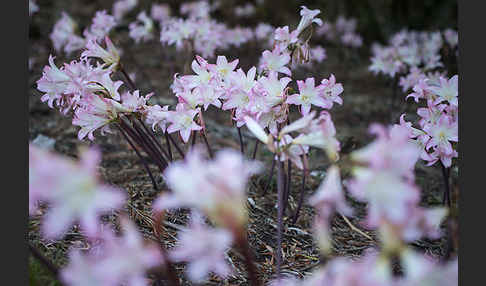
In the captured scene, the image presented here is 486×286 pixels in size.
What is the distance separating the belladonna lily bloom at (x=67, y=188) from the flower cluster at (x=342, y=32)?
4609mm

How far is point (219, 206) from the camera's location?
1051 mm

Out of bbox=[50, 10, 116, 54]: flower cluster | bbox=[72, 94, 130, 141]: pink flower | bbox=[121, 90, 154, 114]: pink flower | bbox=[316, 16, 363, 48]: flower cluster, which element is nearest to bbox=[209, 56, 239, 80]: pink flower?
bbox=[121, 90, 154, 114]: pink flower

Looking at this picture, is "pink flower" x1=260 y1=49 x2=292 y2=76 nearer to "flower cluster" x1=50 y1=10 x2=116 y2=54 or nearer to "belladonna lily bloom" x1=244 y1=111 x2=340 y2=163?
"belladonna lily bloom" x1=244 y1=111 x2=340 y2=163

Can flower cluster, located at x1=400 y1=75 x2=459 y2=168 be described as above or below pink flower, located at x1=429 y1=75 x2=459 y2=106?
below

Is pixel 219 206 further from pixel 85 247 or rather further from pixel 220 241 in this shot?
pixel 85 247

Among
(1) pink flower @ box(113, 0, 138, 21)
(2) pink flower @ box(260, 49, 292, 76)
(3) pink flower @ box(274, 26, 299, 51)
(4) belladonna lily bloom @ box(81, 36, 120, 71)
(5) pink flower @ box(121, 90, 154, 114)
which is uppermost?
(1) pink flower @ box(113, 0, 138, 21)

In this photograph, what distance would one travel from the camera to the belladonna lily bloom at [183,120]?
1779mm

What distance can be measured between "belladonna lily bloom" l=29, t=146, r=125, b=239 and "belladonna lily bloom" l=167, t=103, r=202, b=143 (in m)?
0.76

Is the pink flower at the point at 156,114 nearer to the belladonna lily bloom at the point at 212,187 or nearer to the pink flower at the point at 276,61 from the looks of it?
the pink flower at the point at 276,61

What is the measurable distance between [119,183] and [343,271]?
1.88 metres

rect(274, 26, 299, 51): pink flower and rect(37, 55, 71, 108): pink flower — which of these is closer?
rect(37, 55, 71, 108): pink flower

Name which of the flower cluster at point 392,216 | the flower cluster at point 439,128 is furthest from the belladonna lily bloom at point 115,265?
the flower cluster at point 439,128

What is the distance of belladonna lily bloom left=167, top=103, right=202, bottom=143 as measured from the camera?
1779 mm

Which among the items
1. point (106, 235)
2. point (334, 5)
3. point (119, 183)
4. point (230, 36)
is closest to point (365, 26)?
point (334, 5)
